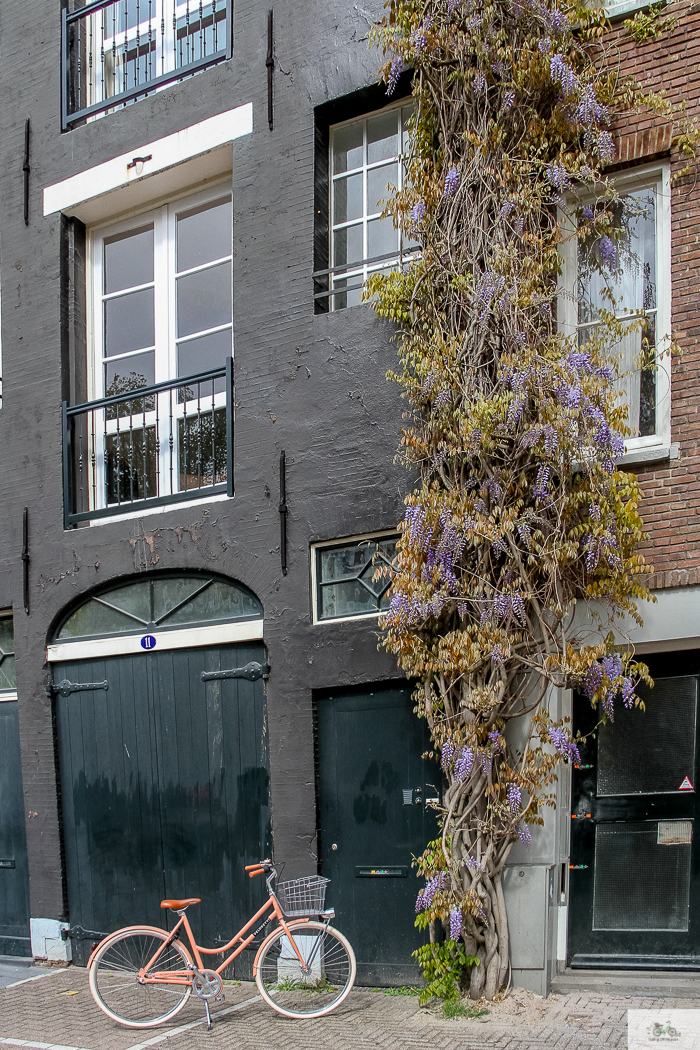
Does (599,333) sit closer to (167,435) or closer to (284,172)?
(284,172)

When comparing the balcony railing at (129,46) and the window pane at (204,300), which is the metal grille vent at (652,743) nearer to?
the window pane at (204,300)

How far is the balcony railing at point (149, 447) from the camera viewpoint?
8.45 metres

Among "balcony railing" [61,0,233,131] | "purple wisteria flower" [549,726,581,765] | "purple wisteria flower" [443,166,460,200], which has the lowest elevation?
"purple wisteria flower" [549,726,581,765]

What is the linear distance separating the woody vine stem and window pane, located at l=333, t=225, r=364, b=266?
2.99ft

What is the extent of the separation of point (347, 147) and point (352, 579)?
3551 millimetres

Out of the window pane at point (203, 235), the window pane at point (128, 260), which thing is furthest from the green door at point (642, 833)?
the window pane at point (128, 260)

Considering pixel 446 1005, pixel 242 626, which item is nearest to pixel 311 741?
pixel 242 626

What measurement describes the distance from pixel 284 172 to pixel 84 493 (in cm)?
340

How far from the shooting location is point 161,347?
9.03 meters

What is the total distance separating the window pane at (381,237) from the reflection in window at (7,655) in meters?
4.92

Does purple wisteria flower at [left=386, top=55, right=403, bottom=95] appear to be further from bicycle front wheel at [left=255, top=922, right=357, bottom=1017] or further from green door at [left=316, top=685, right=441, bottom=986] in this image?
bicycle front wheel at [left=255, top=922, right=357, bottom=1017]

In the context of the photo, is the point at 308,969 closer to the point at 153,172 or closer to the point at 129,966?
the point at 129,966

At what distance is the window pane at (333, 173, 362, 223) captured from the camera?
318 inches

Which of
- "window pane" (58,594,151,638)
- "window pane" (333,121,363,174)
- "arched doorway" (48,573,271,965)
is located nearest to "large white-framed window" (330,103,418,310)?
"window pane" (333,121,363,174)
